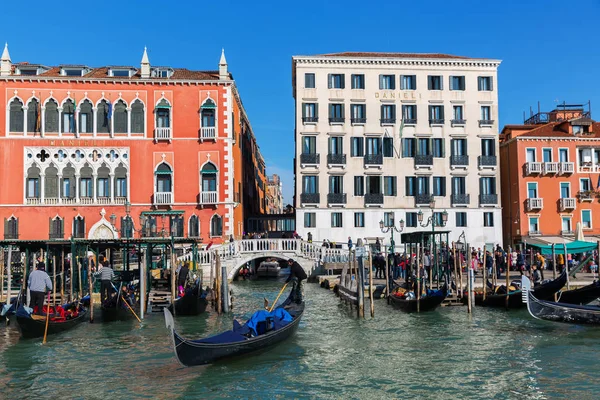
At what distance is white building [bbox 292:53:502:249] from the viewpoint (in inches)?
1177

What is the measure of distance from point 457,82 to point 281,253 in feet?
38.8

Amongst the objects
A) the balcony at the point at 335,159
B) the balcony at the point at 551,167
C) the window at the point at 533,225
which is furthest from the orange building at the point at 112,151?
the balcony at the point at 551,167

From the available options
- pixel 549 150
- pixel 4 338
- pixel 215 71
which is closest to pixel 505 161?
pixel 549 150

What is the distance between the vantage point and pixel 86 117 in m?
27.6

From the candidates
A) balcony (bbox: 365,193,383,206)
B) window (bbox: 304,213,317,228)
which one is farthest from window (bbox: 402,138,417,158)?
window (bbox: 304,213,317,228)

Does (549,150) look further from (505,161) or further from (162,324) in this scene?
(162,324)

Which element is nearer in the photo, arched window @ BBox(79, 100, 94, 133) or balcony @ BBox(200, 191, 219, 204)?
arched window @ BBox(79, 100, 94, 133)

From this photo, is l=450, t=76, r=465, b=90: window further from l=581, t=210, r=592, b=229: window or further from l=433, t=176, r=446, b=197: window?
l=581, t=210, r=592, b=229: window

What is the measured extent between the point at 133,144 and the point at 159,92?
7.87ft

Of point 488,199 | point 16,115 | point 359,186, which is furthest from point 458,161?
point 16,115

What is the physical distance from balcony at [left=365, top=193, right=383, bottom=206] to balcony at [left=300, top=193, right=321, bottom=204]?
7.06ft

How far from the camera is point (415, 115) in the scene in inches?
1200

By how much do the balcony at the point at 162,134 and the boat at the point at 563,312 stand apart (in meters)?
17.8

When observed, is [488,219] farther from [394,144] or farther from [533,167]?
[394,144]
